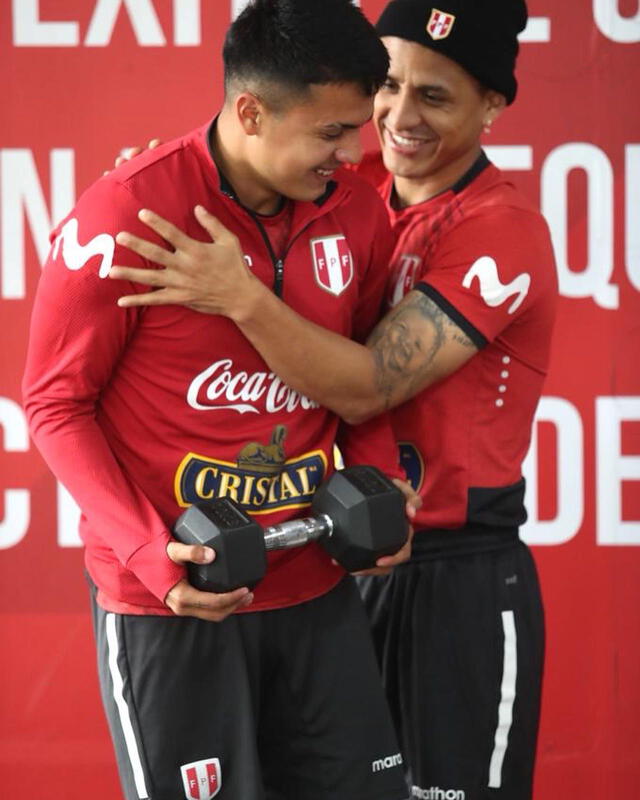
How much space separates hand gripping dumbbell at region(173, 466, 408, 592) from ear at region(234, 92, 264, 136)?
42 cm

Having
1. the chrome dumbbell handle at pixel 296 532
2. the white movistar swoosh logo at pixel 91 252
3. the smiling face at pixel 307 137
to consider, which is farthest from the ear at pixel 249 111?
the chrome dumbbell handle at pixel 296 532

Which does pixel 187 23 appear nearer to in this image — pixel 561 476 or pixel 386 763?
pixel 561 476

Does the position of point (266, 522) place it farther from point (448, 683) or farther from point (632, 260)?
point (632, 260)

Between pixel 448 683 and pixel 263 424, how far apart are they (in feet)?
1.68

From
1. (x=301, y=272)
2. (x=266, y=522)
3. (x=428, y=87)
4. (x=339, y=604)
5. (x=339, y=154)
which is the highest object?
(x=428, y=87)

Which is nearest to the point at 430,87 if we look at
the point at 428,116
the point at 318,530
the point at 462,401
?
the point at 428,116

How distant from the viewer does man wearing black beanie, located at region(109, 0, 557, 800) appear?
66.2 inches

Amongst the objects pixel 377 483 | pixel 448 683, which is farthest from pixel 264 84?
pixel 448 683

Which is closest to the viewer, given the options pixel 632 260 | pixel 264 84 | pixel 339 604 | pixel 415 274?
pixel 264 84

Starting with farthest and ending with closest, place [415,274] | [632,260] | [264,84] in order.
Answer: [632,260], [415,274], [264,84]

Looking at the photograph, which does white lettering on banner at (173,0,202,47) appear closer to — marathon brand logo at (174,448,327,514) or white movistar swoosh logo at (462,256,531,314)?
white movistar swoosh logo at (462,256,531,314)

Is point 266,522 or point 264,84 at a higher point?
point 264,84

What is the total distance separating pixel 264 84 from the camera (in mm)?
1433

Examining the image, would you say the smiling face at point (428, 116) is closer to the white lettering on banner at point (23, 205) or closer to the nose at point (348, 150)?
the nose at point (348, 150)
